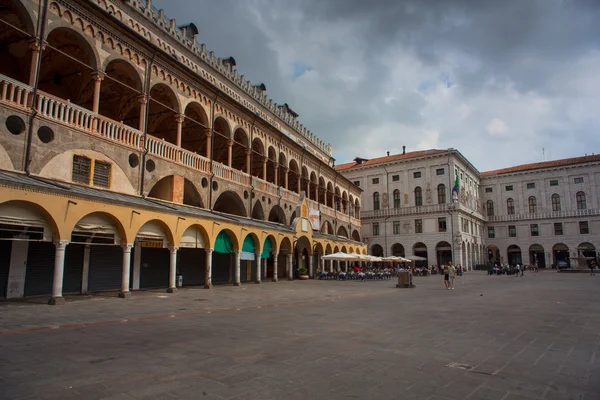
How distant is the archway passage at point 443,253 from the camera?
5895 centimetres

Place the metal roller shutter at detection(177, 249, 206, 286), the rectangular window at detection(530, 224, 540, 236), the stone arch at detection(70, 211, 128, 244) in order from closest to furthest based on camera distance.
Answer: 1. the stone arch at detection(70, 211, 128, 244)
2. the metal roller shutter at detection(177, 249, 206, 286)
3. the rectangular window at detection(530, 224, 540, 236)

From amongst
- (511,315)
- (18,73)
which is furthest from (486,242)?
(18,73)

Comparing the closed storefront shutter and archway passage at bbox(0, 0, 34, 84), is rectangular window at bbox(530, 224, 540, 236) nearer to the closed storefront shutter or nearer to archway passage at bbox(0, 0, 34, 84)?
the closed storefront shutter

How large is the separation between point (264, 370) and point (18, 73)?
2014 centimetres

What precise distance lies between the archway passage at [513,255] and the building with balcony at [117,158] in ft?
171

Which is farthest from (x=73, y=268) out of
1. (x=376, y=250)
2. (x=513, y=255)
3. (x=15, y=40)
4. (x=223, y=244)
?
(x=513, y=255)

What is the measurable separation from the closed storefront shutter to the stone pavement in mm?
3916

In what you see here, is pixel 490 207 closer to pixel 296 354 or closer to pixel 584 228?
pixel 584 228

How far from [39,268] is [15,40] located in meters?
9.99

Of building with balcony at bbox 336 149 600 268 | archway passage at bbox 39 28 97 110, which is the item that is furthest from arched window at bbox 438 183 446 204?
archway passage at bbox 39 28 97 110

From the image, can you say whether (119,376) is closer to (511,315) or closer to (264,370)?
(264,370)

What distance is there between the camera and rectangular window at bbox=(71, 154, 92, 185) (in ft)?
51.7

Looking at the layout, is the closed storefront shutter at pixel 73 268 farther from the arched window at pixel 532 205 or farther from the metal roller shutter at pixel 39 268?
the arched window at pixel 532 205

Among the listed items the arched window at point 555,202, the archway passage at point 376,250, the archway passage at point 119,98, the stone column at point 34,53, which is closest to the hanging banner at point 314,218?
the archway passage at point 119,98
